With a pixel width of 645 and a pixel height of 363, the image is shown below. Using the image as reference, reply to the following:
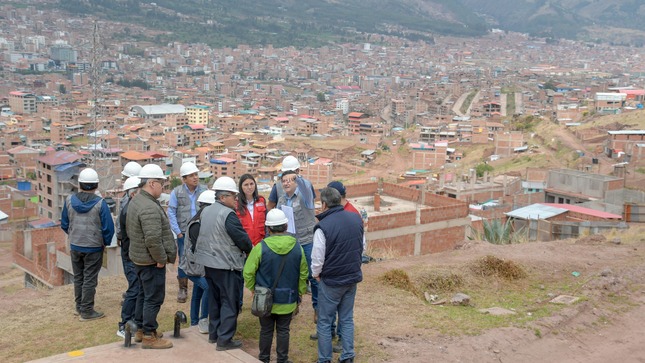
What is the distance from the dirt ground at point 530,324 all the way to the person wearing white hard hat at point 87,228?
67cm

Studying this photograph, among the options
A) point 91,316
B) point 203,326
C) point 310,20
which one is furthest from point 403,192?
point 310,20

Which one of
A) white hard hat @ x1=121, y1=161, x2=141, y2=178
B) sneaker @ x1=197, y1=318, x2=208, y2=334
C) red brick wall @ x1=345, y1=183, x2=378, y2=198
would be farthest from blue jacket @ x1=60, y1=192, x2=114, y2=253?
red brick wall @ x1=345, y1=183, x2=378, y2=198

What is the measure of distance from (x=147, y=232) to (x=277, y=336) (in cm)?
100

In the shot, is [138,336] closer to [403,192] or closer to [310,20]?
[403,192]

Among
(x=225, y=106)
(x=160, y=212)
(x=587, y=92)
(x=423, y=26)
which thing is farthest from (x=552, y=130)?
(x=423, y=26)

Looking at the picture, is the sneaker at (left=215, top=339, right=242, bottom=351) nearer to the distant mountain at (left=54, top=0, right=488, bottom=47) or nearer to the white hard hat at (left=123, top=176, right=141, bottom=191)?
the white hard hat at (left=123, top=176, right=141, bottom=191)

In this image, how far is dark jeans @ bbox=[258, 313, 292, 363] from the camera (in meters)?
4.05

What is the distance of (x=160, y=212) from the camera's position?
Answer: 426 cm

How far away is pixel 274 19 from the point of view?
15888 centimetres

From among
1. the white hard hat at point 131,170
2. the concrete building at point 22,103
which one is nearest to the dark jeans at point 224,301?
the white hard hat at point 131,170

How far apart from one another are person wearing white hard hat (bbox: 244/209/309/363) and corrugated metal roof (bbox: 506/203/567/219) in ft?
29.4

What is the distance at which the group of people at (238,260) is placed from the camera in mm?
3996

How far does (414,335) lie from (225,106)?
77023mm

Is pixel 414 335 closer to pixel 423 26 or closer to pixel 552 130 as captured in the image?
pixel 552 130
